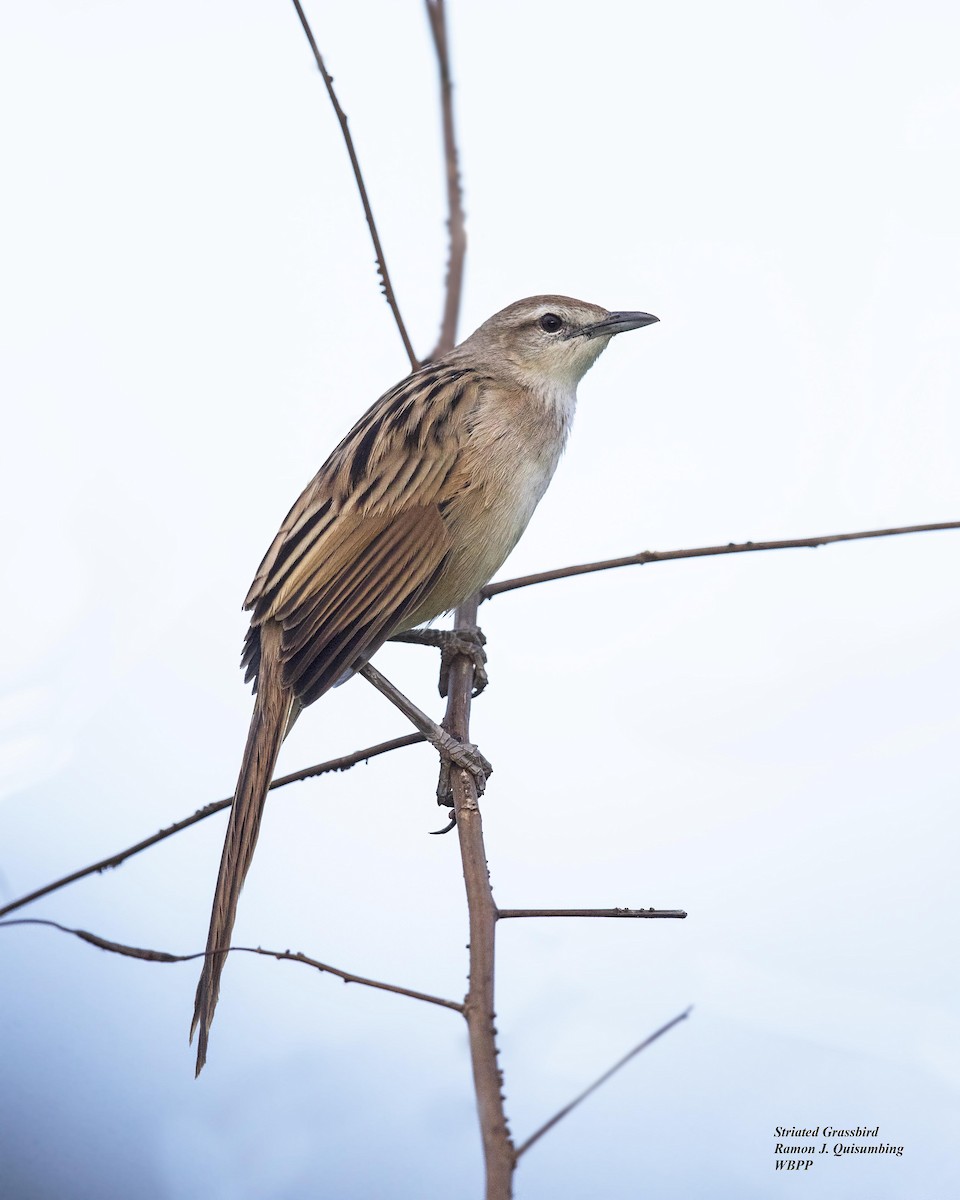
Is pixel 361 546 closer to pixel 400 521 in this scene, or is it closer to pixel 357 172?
pixel 400 521

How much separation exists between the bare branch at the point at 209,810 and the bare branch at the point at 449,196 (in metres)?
1.93

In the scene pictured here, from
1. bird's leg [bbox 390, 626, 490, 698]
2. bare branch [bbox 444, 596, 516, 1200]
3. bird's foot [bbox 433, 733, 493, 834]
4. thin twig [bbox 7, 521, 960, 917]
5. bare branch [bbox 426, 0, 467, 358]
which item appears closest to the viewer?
bare branch [bbox 444, 596, 516, 1200]

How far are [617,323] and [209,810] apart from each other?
2356 mm

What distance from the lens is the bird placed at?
346 cm

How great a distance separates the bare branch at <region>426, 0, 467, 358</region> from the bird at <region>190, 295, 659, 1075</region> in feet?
0.60

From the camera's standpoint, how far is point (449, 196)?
417 centimetres

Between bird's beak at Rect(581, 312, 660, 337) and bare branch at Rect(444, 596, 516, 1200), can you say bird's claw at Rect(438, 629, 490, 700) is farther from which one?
bird's beak at Rect(581, 312, 660, 337)

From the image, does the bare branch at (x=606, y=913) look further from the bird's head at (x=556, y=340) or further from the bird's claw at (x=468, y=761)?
the bird's head at (x=556, y=340)

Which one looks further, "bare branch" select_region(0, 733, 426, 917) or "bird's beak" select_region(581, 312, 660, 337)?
"bird's beak" select_region(581, 312, 660, 337)

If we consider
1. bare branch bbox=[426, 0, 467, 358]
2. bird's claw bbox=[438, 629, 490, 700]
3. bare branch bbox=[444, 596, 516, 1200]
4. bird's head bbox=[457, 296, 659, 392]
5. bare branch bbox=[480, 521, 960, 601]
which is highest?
bare branch bbox=[426, 0, 467, 358]

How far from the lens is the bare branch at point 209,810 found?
2229 millimetres

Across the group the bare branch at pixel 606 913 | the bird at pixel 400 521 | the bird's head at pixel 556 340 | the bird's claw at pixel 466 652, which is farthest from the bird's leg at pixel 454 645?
the bare branch at pixel 606 913

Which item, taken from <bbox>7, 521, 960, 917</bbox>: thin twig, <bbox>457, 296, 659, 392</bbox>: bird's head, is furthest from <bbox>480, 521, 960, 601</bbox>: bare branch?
<bbox>457, 296, 659, 392</bbox>: bird's head

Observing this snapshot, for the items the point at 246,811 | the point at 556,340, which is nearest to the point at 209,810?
the point at 246,811
